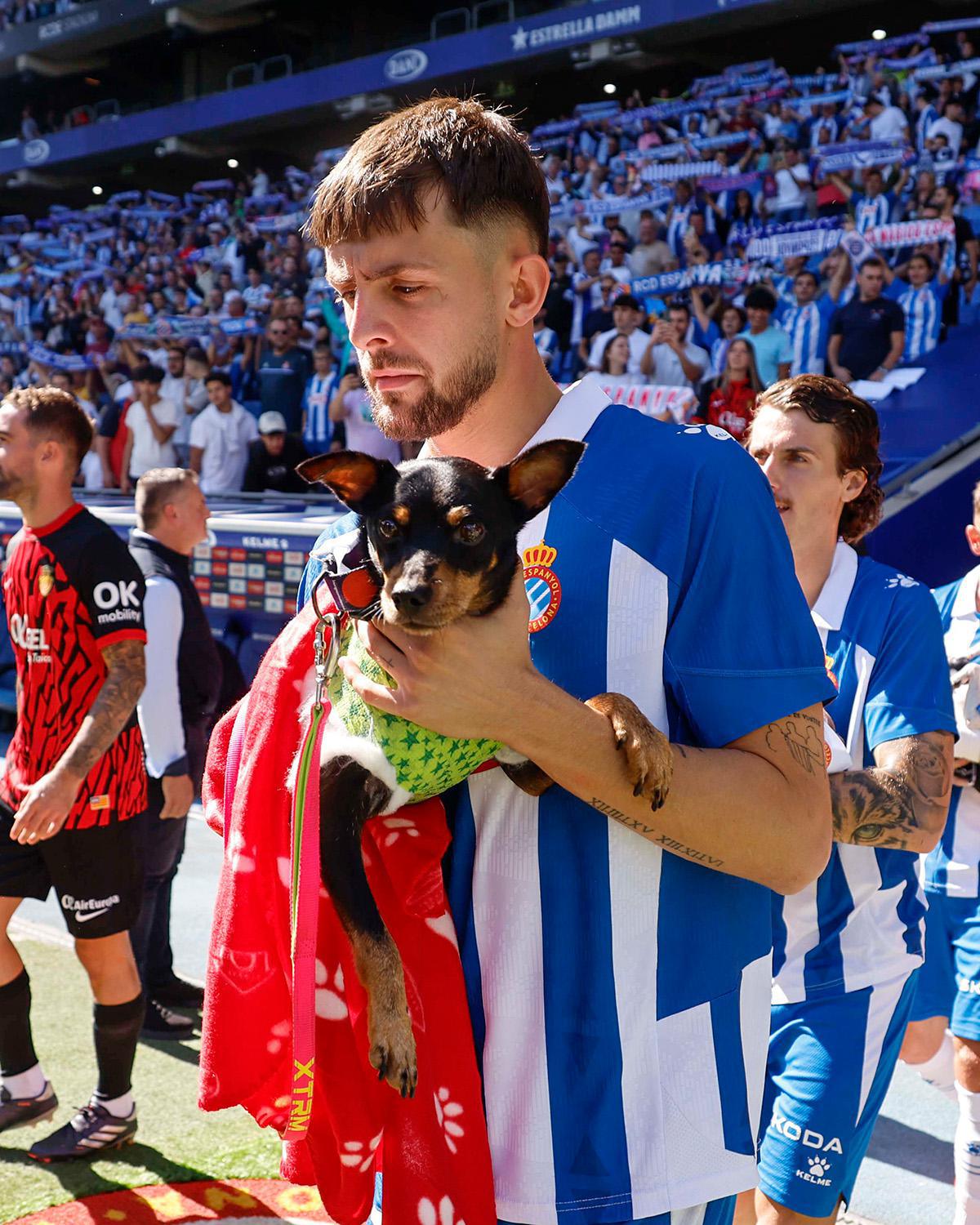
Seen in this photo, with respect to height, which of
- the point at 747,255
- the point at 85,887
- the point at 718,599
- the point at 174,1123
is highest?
the point at 747,255

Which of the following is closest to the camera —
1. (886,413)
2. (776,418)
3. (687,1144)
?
(687,1144)

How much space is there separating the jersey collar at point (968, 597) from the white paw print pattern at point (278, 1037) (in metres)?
2.64

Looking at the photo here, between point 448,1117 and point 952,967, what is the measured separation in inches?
93.8

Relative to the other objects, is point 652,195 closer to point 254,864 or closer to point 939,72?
point 939,72

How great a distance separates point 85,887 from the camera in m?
3.68

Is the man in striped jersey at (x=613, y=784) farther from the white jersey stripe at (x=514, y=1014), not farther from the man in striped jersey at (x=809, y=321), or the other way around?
the man in striped jersey at (x=809, y=321)

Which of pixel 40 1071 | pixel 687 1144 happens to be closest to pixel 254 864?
pixel 687 1144

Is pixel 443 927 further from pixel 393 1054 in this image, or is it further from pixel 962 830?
pixel 962 830

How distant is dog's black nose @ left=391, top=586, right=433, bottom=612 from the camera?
4.25 ft

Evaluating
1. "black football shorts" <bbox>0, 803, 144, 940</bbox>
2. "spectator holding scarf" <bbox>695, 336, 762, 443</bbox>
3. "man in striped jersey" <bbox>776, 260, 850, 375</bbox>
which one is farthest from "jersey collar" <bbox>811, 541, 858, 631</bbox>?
"man in striped jersey" <bbox>776, 260, 850, 375</bbox>

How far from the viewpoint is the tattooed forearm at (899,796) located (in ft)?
7.43

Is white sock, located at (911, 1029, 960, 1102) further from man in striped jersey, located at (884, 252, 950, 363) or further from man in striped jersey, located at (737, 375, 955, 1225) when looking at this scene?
man in striped jersey, located at (884, 252, 950, 363)

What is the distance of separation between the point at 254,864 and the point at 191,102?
26162 mm

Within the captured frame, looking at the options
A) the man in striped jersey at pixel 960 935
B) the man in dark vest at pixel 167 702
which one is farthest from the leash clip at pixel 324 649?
the man in dark vest at pixel 167 702
